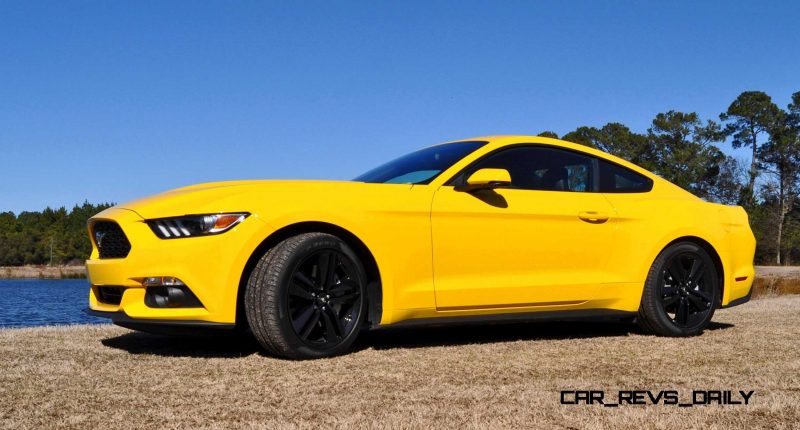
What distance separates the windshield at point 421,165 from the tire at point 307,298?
0.94m

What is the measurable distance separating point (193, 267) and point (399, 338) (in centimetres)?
184

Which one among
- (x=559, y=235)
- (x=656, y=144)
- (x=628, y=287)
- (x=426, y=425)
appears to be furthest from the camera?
(x=656, y=144)

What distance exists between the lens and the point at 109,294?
466 centimetres

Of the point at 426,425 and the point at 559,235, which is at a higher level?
the point at 559,235

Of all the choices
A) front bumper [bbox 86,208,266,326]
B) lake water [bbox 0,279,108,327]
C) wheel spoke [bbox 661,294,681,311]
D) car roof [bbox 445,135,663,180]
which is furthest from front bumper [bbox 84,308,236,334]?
wheel spoke [bbox 661,294,681,311]

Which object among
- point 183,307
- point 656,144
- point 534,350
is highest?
point 656,144

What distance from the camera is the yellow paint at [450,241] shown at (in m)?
4.30

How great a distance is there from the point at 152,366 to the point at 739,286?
467 cm

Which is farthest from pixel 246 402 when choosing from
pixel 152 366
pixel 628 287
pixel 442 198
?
pixel 628 287

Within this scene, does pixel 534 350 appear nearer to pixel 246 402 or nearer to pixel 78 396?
pixel 246 402

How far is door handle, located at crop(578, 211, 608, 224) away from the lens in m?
5.53

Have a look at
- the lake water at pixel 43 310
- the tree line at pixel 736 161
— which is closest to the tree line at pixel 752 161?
the tree line at pixel 736 161

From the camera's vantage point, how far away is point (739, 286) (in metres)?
6.32

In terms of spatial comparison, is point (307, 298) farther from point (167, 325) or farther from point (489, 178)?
point (489, 178)
